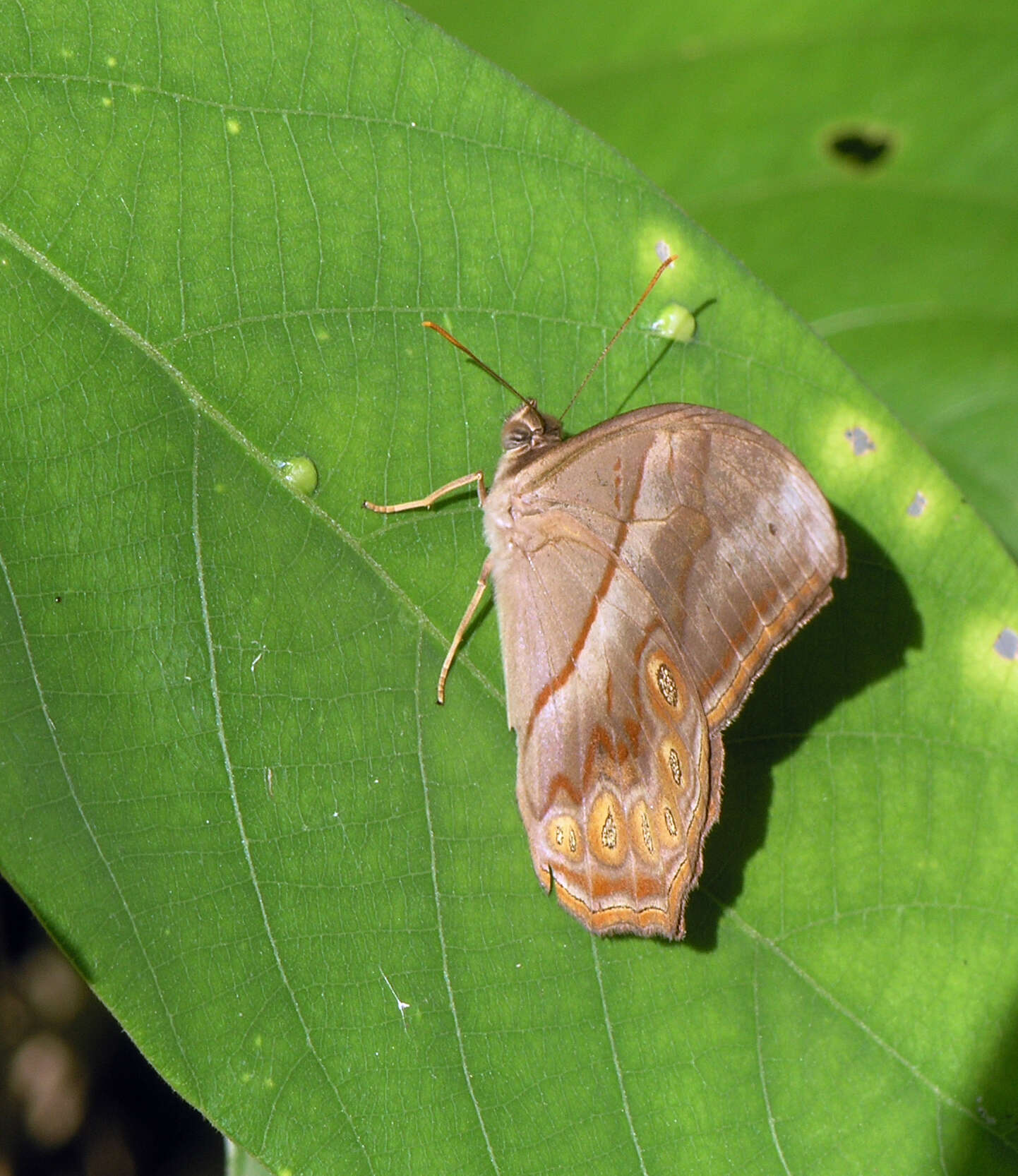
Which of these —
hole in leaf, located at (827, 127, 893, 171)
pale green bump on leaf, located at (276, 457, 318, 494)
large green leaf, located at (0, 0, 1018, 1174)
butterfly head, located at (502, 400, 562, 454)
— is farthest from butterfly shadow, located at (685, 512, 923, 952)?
hole in leaf, located at (827, 127, 893, 171)

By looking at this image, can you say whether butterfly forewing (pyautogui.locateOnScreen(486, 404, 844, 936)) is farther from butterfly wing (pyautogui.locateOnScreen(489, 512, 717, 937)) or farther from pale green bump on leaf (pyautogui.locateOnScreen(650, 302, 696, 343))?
pale green bump on leaf (pyautogui.locateOnScreen(650, 302, 696, 343))

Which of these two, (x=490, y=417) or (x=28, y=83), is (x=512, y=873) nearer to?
(x=490, y=417)

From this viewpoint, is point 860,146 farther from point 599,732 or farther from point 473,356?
point 599,732

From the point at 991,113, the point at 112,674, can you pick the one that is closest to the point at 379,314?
the point at 112,674

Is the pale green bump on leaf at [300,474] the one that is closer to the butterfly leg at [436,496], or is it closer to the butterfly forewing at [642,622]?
the butterfly leg at [436,496]

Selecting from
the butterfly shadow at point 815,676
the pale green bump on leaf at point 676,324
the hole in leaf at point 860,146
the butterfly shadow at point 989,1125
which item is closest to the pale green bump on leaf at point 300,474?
the pale green bump on leaf at point 676,324
